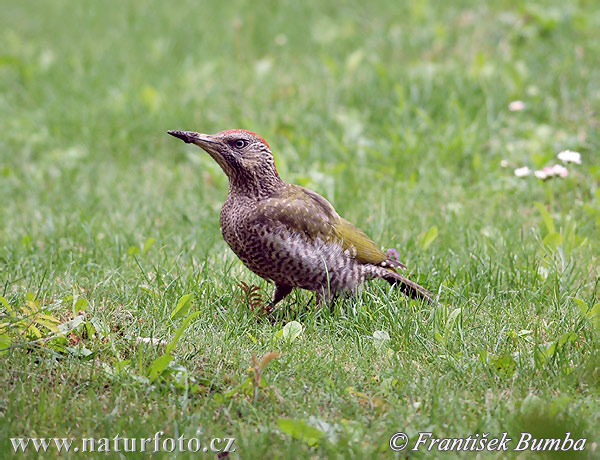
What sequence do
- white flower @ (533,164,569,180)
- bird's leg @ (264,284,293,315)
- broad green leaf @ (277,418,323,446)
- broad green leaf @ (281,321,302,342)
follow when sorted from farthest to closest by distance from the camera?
white flower @ (533,164,569,180), bird's leg @ (264,284,293,315), broad green leaf @ (281,321,302,342), broad green leaf @ (277,418,323,446)

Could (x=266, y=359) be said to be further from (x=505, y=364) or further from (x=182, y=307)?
(x=505, y=364)

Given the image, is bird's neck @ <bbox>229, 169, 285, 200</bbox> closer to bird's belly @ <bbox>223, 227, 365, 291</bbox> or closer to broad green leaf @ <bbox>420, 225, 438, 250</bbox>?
bird's belly @ <bbox>223, 227, 365, 291</bbox>

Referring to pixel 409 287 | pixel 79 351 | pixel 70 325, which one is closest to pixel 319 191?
pixel 409 287

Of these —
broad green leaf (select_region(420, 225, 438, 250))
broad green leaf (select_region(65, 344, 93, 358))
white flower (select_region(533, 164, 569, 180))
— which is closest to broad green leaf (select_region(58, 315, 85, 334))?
broad green leaf (select_region(65, 344, 93, 358))

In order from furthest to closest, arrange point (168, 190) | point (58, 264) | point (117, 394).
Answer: point (168, 190) → point (58, 264) → point (117, 394)

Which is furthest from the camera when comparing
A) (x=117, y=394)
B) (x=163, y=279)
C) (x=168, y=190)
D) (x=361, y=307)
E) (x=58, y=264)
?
(x=168, y=190)

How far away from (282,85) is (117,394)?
16.7 ft

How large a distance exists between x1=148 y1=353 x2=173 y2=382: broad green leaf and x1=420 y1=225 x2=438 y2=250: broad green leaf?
83.3 inches

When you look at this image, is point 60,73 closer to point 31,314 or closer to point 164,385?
point 31,314

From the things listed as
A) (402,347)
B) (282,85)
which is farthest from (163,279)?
(282,85)

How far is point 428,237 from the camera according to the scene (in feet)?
16.3

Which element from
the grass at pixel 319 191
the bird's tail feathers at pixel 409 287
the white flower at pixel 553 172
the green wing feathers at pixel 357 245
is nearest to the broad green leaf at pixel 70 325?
the grass at pixel 319 191

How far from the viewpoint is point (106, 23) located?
1007 centimetres

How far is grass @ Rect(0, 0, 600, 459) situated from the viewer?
3.34m
